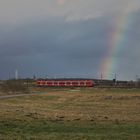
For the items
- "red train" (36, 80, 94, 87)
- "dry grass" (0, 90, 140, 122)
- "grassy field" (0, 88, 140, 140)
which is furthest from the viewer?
"red train" (36, 80, 94, 87)

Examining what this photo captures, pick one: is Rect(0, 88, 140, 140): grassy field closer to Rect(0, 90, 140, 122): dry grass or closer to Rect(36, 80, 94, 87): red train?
Rect(0, 90, 140, 122): dry grass

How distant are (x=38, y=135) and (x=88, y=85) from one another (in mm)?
154006

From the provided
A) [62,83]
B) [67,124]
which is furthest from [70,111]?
[62,83]

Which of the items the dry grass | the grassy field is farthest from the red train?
the grassy field

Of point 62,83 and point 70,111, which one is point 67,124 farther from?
point 62,83

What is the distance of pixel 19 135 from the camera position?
16.6m

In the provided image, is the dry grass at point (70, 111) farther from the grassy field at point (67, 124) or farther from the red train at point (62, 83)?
the red train at point (62, 83)

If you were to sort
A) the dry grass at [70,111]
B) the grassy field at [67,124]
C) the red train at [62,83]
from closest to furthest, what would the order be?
1. the grassy field at [67,124]
2. the dry grass at [70,111]
3. the red train at [62,83]

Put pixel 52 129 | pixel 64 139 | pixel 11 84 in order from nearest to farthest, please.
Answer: pixel 64 139, pixel 52 129, pixel 11 84

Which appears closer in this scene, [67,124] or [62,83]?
[67,124]

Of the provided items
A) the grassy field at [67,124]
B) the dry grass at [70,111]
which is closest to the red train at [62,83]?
the dry grass at [70,111]

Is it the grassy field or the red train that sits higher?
the red train

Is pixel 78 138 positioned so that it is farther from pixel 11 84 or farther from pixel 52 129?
pixel 11 84

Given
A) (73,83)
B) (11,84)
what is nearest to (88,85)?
(73,83)
